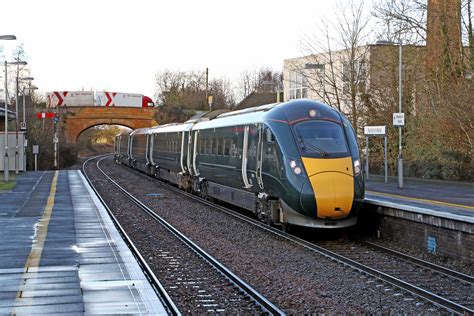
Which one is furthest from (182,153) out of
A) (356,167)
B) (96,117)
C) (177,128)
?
(96,117)

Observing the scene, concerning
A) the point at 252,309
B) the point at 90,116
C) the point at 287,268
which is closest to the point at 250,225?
the point at 287,268

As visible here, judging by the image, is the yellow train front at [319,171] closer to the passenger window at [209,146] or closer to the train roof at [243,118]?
the train roof at [243,118]

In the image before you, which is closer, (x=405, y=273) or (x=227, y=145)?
(x=405, y=273)

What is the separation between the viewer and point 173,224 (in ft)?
59.7

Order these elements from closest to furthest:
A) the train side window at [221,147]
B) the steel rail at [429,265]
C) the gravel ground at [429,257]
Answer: the steel rail at [429,265] → the gravel ground at [429,257] → the train side window at [221,147]

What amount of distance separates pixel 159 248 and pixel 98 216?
4.99 m

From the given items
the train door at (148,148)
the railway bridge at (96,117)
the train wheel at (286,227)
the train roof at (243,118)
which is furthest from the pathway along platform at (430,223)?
the railway bridge at (96,117)

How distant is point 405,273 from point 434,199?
9194mm

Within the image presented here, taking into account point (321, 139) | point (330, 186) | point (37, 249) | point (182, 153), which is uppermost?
point (321, 139)

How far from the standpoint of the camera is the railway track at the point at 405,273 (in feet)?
30.0

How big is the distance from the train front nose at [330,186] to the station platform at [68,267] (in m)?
4.21

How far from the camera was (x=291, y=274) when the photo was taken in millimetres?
11023

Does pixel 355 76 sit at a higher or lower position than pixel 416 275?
higher

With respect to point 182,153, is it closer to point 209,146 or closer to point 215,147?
point 209,146
